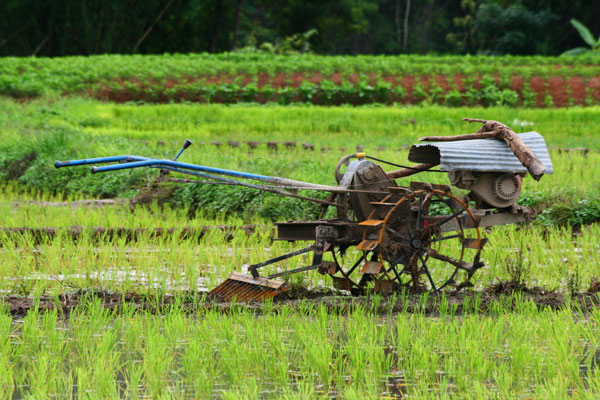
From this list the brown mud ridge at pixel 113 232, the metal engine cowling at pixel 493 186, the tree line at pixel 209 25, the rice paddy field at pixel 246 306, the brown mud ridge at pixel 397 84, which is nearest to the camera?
the rice paddy field at pixel 246 306

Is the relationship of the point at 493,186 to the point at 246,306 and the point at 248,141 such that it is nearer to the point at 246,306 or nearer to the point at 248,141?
the point at 246,306

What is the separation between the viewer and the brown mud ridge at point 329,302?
5043mm

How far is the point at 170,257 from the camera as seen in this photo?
6359mm

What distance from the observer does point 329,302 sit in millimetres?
5230

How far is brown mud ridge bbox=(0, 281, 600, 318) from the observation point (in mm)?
5043

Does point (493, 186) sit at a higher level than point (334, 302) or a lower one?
higher

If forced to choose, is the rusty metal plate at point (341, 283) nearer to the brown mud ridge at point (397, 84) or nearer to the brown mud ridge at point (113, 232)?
the brown mud ridge at point (113, 232)

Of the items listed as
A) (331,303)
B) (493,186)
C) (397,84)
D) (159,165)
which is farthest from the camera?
(397,84)

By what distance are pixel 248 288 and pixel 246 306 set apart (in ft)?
1.04

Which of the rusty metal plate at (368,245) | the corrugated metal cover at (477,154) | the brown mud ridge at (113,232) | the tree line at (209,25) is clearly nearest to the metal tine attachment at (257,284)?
the rusty metal plate at (368,245)

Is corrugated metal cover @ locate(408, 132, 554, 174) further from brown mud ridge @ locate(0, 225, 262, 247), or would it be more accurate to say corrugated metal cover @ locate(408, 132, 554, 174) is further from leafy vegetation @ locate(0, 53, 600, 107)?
leafy vegetation @ locate(0, 53, 600, 107)

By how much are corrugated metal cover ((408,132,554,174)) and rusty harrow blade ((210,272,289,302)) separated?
4.50 ft

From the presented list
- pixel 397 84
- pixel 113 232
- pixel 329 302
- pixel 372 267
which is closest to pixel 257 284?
pixel 329 302

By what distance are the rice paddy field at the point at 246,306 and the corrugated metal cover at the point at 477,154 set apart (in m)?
0.82
